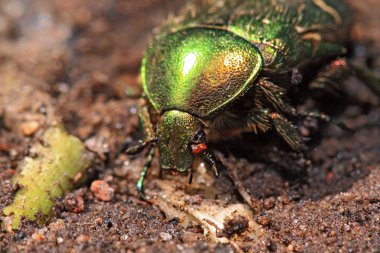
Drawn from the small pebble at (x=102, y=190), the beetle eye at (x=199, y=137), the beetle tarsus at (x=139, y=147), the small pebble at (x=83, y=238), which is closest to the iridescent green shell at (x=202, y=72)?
Result: the beetle eye at (x=199, y=137)

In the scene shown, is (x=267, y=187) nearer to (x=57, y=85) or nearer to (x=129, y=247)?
(x=129, y=247)

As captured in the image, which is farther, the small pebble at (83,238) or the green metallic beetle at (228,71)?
the green metallic beetle at (228,71)

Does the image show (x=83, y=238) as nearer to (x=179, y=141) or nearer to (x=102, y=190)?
(x=102, y=190)

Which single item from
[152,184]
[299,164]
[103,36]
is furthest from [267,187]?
[103,36]

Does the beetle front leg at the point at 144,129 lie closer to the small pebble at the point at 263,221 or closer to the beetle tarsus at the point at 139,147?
the beetle tarsus at the point at 139,147

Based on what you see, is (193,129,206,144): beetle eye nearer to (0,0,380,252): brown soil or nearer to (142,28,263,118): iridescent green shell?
(142,28,263,118): iridescent green shell
